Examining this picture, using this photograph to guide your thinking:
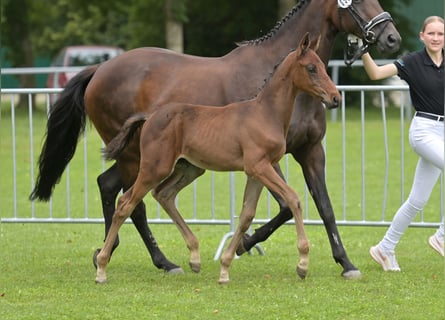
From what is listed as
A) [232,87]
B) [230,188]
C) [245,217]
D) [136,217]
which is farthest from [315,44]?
[230,188]

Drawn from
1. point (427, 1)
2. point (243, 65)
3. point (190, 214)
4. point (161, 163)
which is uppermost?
point (243, 65)

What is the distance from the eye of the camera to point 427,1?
101 feet

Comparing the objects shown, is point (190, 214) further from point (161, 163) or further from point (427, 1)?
point (427, 1)

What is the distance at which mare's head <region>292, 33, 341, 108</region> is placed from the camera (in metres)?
7.55

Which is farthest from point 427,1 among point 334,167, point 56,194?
point 56,194

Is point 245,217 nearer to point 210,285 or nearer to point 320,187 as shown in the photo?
point 210,285

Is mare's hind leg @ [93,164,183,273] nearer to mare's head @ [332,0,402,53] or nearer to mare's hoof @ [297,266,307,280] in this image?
mare's hoof @ [297,266,307,280]

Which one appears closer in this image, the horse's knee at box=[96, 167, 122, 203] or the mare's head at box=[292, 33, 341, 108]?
the mare's head at box=[292, 33, 341, 108]

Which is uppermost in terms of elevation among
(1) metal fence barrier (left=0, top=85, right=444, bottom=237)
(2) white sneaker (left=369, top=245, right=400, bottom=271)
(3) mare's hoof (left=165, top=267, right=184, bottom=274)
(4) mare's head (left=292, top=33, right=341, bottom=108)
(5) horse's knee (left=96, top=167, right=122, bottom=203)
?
(4) mare's head (left=292, top=33, right=341, bottom=108)

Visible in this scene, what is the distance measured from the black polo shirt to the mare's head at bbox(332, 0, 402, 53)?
1.53 feet

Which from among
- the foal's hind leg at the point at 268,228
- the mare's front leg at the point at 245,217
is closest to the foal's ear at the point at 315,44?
the mare's front leg at the point at 245,217

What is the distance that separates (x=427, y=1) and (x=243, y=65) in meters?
23.5

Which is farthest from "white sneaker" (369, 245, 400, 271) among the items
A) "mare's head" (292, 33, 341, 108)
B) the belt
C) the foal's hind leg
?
"mare's head" (292, 33, 341, 108)

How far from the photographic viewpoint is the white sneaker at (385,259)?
868 cm
